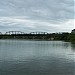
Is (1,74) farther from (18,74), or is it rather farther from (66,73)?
(66,73)

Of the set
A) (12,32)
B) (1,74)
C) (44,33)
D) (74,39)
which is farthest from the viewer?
(12,32)

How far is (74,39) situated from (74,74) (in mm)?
108175

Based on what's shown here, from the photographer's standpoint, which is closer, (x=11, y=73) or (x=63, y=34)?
(x=11, y=73)

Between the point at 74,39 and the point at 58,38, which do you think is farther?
the point at 58,38

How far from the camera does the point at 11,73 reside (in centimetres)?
2103

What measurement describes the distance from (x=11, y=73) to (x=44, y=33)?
147 meters

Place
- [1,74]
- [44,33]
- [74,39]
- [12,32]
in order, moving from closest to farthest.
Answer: [1,74], [74,39], [44,33], [12,32]

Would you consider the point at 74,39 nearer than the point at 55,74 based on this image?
No

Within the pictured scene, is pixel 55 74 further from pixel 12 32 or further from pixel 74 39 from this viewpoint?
pixel 12 32

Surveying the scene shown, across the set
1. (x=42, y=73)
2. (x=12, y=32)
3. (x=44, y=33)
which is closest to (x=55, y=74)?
(x=42, y=73)

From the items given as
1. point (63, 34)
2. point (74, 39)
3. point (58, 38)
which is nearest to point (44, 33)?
point (63, 34)

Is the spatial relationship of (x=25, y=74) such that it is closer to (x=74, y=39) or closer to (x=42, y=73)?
(x=42, y=73)

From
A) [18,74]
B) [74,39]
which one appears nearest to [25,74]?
[18,74]

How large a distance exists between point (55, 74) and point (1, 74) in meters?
5.56
